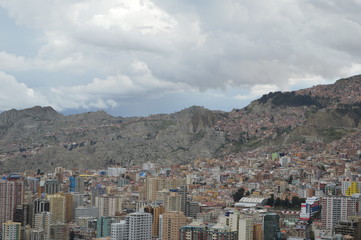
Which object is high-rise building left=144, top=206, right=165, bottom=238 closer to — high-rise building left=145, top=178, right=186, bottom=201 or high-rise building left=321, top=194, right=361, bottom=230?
high-rise building left=321, top=194, right=361, bottom=230

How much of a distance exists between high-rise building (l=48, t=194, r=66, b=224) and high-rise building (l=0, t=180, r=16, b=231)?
2.86m

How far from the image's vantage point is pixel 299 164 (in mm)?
70625

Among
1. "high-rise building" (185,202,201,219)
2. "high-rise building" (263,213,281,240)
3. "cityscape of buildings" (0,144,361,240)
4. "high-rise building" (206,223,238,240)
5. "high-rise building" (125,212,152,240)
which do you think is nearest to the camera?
"high-rise building" (206,223,238,240)

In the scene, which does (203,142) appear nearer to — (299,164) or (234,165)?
(234,165)

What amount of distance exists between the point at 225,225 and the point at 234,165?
129 feet

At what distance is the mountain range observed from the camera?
287 feet

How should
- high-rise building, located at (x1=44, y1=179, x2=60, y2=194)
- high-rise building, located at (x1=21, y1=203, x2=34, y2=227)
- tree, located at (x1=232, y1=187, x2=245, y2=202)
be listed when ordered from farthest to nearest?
high-rise building, located at (x1=44, y1=179, x2=60, y2=194)
tree, located at (x1=232, y1=187, x2=245, y2=202)
high-rise building, located at (x1=21, y1=203, x2=34, y2=227)

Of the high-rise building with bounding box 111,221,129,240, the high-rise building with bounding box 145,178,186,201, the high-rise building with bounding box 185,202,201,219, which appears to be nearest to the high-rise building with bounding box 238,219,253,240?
the high-rise building with bounding box 111,221,129,240

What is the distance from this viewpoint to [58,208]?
48.9 m

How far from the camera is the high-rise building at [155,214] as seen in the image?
1554 inches

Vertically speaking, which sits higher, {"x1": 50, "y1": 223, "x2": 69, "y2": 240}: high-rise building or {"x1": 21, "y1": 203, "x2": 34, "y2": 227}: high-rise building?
{"x1": 21, "y1": 203, "x2": 34, "y2": 227}: high-rise building

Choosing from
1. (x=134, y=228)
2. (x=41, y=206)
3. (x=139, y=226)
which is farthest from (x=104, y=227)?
(x=41, y=206)

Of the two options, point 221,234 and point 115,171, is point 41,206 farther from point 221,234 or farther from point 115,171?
point 115,171

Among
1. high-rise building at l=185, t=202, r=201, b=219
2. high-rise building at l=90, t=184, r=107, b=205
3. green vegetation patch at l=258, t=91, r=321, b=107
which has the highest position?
green vegetation patch at l=258, t=91, r=321, b=107
